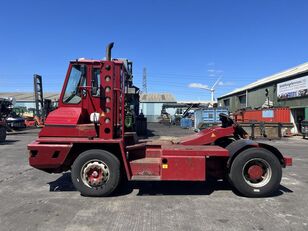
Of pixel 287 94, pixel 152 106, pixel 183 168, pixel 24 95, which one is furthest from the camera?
pixel 24 95

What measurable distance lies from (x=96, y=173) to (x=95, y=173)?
0.02m

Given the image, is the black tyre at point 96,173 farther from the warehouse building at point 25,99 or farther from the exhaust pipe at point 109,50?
the warehouse building at point 25,99

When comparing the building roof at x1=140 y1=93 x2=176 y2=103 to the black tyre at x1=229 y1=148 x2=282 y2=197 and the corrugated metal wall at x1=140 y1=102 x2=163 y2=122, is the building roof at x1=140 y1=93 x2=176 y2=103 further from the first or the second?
the black tyre at x1=229 y1=148 x2=282 y2=197

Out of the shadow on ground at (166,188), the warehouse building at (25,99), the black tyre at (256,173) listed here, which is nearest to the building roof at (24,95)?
the warehouse building at (25,99)

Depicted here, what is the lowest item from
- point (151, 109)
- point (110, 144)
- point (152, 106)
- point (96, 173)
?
point (96, 173)

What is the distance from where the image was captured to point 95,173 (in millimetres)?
7039

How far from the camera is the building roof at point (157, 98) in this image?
7394cm

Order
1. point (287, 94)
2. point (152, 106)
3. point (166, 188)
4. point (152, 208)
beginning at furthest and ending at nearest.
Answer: point (152, 106) → point (287, 94) → point (166, 188) → point (152, 208)

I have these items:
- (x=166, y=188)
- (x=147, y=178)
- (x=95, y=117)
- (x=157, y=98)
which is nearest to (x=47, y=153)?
(x=95, y=117)

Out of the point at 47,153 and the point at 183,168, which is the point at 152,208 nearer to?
the point at 183,168

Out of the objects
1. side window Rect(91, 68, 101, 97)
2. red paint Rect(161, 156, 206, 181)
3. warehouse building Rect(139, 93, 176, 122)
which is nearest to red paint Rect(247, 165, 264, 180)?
red paint Rect(161, 156, 206, 181)

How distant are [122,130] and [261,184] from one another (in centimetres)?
312

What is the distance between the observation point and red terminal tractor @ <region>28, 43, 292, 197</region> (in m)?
7.04

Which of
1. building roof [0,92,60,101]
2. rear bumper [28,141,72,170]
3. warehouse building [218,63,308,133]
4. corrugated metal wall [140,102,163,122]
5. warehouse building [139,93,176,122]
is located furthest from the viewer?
building roof [0,92,60,101]
